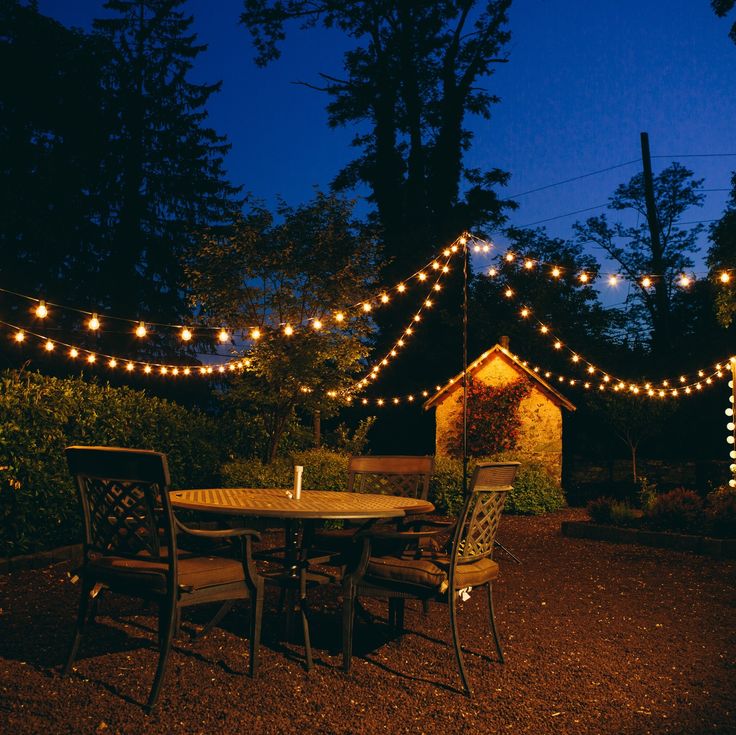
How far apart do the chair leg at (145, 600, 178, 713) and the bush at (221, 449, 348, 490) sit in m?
5.59

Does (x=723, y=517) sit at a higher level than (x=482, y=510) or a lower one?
lower

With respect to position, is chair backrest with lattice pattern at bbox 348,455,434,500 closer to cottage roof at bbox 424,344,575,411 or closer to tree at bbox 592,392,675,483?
cottage roof at bbox 424,344,575,411

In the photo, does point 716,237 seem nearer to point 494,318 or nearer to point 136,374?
point 494,318

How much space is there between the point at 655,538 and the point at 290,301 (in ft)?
20.1

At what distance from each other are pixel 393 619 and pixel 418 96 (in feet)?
61.1

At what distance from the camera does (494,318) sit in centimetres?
1955

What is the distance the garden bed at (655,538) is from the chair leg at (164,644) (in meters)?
6.51

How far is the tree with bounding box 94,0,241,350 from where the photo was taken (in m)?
19.4

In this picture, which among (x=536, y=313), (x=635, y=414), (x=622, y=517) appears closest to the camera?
(x=622, y=517)

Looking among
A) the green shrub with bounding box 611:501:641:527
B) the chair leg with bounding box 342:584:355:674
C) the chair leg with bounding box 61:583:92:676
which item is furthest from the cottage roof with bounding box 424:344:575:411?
the chair leg with bounding box 61:583:92:676

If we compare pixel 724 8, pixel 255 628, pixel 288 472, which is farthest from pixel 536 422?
pixel 255 628

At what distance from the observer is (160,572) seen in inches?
127

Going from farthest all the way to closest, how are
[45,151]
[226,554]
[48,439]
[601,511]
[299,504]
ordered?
1. [45,151]
2. [601,511]
3. [48,439]
4. [226,554]
5. [299,504]

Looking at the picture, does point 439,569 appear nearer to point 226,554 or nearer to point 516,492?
point 226,554
